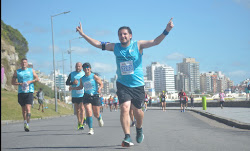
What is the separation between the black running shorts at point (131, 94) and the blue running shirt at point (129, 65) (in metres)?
0.07

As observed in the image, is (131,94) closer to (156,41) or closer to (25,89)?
(156,41)

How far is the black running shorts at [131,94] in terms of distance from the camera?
642 cm

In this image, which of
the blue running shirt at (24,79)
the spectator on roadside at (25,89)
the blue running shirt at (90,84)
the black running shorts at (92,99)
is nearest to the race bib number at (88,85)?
the blue running shirt at (90,84)

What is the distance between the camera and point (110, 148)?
6426 millimetres

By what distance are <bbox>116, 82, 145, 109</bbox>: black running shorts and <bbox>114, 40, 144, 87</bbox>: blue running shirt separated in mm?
71

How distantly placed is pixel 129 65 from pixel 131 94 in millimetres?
497

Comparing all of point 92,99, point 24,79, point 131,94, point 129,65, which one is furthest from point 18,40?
point 131,94

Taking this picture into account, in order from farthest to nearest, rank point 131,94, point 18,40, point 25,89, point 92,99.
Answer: point 18,40 < point 25,89 < point 92,99 < point 131,94

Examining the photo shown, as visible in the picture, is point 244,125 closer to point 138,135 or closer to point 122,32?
point 138,135

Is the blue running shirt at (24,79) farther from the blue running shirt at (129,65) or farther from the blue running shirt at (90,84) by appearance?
the blue running shirt at (129,65)

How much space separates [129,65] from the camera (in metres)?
6.55

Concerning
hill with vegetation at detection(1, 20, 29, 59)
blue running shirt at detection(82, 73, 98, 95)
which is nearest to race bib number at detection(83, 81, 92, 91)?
blue running shirt at detection(82, 73, 98, 95)

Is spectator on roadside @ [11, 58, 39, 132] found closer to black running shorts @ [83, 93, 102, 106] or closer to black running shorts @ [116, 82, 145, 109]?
black running shorts @ [83, 93, 102, 106]

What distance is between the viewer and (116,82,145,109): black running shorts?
6418 millimetres
